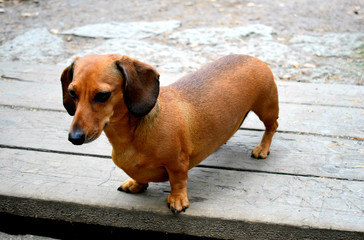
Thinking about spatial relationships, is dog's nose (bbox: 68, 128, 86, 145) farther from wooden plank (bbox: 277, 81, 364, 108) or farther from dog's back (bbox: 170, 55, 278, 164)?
wooden plank (bbox: 277, 81, 364, 108)

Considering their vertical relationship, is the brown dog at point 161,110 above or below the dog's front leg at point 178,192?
above

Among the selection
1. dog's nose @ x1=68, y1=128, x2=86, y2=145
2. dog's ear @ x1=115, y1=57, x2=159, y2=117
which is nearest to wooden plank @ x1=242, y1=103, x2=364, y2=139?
dog's ear @ x1=115, y1=57, x2=159, y2=117

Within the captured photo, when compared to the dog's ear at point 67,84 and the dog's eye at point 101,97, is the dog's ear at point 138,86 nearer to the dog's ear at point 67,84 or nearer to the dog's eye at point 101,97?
the dog's eye at point 101,97

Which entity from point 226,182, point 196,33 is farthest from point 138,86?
point 196,33

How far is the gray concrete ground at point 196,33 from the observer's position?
4336mm

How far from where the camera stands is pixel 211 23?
5.77 meters

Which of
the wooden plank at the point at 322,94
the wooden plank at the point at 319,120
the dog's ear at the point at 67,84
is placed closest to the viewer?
the dog's ear at the point at 67,84

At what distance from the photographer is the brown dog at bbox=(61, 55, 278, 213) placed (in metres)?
1.67

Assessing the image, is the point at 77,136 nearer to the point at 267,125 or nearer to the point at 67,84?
the point at 67,84

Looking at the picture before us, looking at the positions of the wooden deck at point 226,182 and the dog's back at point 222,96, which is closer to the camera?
the wooden deck at point 226,182

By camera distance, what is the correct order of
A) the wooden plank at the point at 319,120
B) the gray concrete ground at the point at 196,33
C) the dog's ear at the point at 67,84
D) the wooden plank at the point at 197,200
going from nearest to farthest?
the dog's ear at the point at 67,84 < the wooden plank at the point at 197,200 < the wooden plank at the point at 319,120 < the gray concrete ground at the point at 196,33

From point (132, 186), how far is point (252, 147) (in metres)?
0.89

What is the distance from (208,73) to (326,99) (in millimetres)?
1330

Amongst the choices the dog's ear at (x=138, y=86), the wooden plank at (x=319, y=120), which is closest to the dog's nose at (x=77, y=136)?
the dog's ear at (x=138, y=86)
